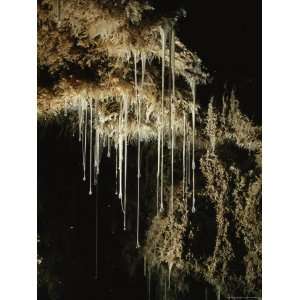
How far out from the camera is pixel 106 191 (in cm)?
155

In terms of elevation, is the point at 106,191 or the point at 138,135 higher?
the point at 138,135

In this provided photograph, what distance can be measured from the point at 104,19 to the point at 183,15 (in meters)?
0.29

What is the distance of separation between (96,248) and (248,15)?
3.37 ft

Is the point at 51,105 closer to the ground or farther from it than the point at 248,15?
closer to the ground

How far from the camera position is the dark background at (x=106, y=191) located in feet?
5.09

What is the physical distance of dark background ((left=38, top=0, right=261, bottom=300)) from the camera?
61.1 inches

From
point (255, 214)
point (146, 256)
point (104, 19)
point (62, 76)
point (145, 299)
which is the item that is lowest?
point (145, 299)

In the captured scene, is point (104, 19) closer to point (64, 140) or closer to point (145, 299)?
point (64, 140)

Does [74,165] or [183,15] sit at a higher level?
[183,15]

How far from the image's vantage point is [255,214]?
157 cm

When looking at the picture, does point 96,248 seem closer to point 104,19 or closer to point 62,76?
point 62,76
